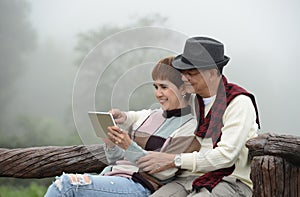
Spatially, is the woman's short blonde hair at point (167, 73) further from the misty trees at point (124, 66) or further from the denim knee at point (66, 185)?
the denim knee at point (66, 185)

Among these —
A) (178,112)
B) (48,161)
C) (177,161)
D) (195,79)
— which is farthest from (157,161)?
(48,161)

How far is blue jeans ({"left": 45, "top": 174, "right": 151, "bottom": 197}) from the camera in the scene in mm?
1975

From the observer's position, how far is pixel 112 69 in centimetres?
208

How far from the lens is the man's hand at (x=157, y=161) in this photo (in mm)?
1984

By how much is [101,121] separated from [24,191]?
10.5 feet

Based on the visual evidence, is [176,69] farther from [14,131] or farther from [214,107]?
[14,131]

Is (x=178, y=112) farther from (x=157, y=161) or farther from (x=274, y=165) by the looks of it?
(x=274, y=165)

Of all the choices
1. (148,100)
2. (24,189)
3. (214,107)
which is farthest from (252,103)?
(24,189)

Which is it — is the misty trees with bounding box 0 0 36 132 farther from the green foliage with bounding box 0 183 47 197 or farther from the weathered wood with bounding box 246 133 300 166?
the weathered wood with bounding box 246 133 300 166

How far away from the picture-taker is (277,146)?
1844 millimetres

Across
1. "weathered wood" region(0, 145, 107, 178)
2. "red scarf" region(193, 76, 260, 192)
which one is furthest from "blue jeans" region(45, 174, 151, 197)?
"weathered wood" region(0, 145, 107, 178)

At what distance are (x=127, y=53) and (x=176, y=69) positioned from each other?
0.17 meters

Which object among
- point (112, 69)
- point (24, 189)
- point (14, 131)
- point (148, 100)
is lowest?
point (24, 189)

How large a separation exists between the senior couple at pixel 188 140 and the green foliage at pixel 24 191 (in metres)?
2.97
